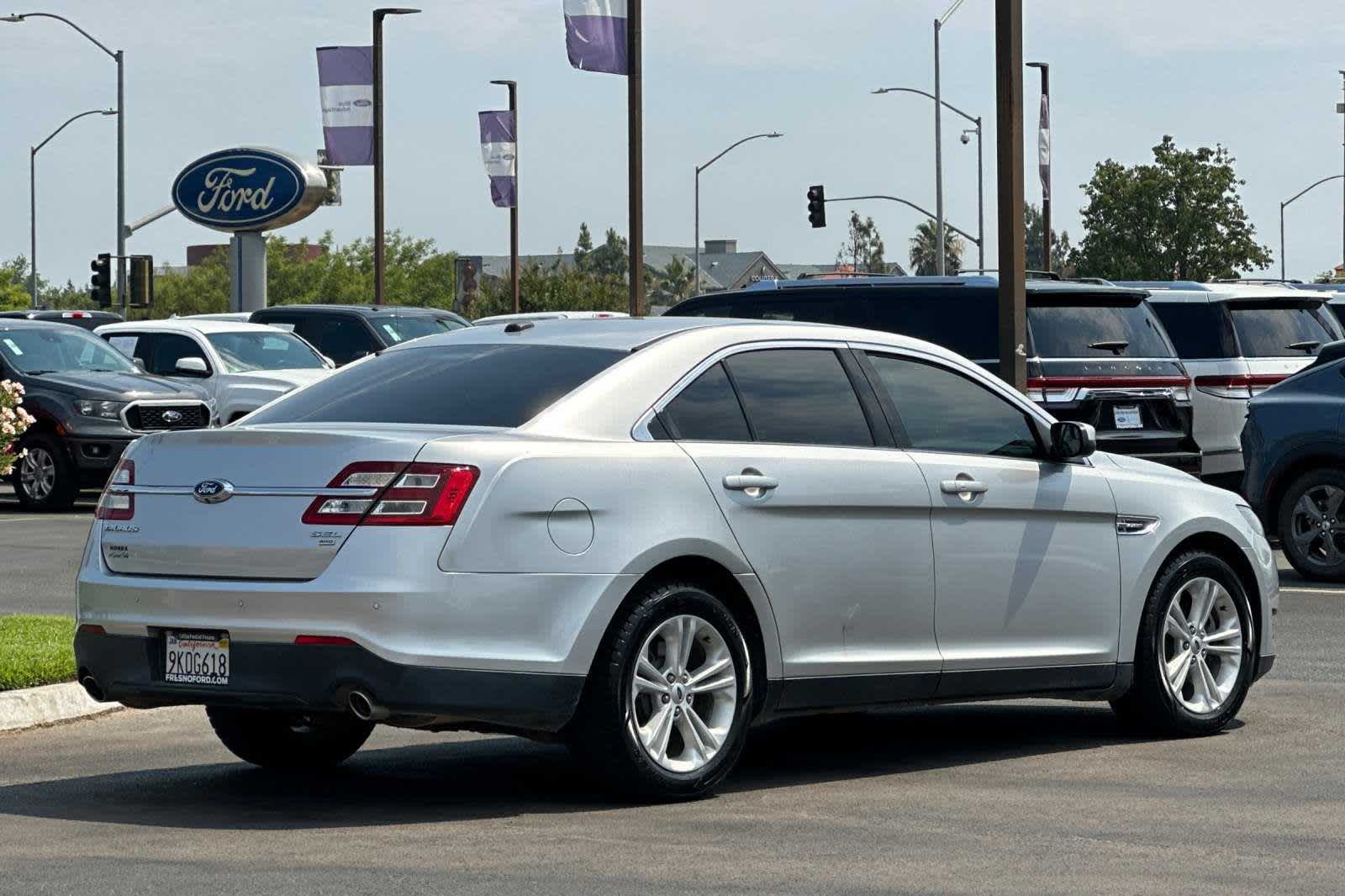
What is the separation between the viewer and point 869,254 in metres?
175

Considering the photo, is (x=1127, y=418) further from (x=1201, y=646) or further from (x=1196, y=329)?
(x=1201, y=646)

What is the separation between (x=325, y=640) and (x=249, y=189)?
121 ft

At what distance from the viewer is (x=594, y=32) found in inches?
1091

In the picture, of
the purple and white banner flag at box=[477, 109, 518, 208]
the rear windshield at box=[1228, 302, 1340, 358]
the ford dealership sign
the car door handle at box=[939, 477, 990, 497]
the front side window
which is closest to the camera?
the car door handle at box=[939, 477, 990, 497]

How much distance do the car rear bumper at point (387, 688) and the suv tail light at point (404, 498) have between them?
406 millimetres

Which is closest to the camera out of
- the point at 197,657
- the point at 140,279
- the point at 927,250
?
the point at 197,657

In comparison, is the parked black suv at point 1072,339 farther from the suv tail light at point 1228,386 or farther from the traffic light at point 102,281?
the traffic light at point 102,281

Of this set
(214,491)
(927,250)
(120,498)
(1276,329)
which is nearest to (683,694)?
(214,491)

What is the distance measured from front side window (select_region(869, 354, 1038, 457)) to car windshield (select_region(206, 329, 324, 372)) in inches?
739

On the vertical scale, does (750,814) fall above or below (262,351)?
below

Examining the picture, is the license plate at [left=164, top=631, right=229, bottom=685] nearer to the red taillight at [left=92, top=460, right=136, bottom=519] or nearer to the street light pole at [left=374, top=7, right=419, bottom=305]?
the red taillight at [left=92, top=460, right=136, bottom=519]

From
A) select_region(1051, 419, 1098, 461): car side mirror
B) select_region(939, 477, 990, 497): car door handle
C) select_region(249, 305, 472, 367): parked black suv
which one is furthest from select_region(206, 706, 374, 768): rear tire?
select_region(249, 305, 472, 367): parked black suv

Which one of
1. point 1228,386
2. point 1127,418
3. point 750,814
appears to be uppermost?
point 1228,386

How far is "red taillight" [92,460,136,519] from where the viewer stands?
25.8 feet
